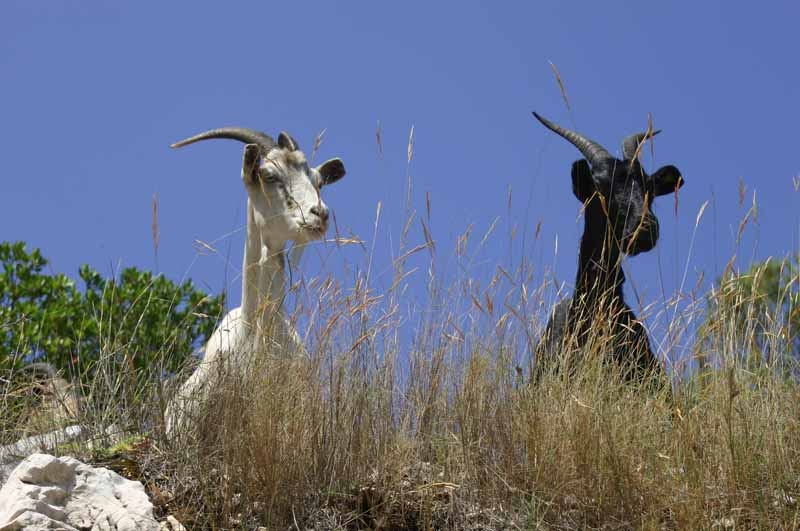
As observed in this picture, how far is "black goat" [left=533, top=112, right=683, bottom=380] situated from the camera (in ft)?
20.2

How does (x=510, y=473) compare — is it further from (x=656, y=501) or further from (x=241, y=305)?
(x=241, y=305)

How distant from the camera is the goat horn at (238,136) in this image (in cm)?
678

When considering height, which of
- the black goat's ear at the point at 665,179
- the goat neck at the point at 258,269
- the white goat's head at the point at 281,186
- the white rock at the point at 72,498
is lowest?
the white rock at the point at 72,498

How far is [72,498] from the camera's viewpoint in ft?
13.7

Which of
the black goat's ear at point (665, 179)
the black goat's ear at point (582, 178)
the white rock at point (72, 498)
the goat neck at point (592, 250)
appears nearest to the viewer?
the white rock at point (72, 498)

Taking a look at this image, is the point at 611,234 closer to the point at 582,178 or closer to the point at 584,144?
the point at 582,178

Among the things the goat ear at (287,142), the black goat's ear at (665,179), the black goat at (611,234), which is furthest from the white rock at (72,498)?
the black goat's ear at (665,179)

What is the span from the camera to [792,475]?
4551 mm

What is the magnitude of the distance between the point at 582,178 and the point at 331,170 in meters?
1.63

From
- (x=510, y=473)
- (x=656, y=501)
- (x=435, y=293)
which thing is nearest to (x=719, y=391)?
(x=656, y=501)

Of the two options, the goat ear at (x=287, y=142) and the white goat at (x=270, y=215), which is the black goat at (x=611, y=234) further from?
the goat ear at (x=287, y=142)

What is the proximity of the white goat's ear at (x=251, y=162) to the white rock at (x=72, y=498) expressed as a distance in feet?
8.76

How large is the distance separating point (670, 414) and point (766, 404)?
41 cm

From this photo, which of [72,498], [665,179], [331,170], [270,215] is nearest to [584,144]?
[665,179]
